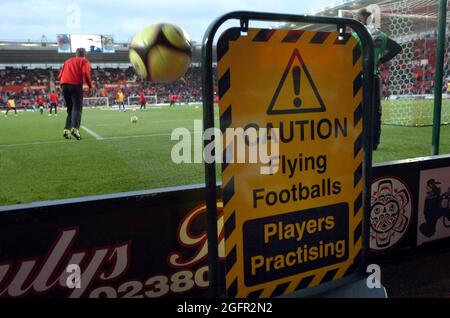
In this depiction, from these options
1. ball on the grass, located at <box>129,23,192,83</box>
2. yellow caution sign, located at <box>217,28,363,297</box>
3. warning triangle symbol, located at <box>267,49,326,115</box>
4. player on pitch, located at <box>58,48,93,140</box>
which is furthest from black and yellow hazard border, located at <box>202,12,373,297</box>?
player on pitch, located at <box>58,48,93,140</box>

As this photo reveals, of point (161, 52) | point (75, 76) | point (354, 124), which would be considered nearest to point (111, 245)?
point (354, 124)

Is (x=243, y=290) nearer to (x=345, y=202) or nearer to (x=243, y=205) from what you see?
(x=243, y=205)

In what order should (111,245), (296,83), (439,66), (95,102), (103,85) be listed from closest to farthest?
(296,83) < (111,245) < (439,66) < (95,102) < (103,85)

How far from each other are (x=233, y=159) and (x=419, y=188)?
2120 mm

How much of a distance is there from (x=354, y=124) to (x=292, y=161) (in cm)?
39

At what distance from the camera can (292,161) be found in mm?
1753

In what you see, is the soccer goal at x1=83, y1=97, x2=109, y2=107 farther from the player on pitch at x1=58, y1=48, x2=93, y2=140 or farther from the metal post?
the metal post

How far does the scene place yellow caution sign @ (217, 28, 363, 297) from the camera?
1.62 meters

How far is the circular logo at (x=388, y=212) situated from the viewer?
2.94 meters

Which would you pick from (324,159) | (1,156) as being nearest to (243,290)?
(324,159)

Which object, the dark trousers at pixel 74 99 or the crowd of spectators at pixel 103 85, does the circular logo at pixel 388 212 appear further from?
the crowd of spectators at pixel 103 85

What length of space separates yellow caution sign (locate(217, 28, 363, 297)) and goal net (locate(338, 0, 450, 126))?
26.1 feet

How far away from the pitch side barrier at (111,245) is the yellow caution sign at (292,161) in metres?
0.64

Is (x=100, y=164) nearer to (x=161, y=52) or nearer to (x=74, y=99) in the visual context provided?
(x=161, y=52)
